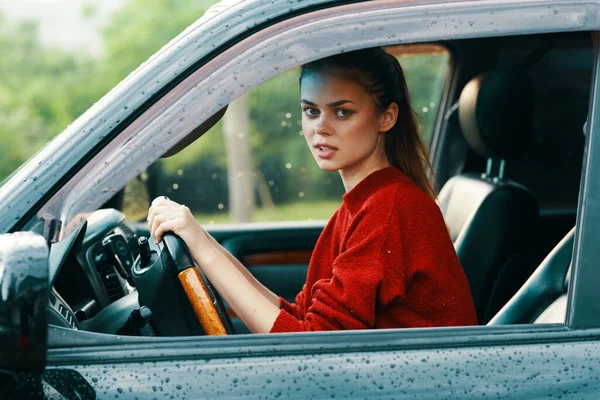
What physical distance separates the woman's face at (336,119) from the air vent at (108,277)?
2.18 ft

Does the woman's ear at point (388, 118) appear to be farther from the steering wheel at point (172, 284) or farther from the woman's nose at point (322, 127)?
the steering wheel at point (172, 284)

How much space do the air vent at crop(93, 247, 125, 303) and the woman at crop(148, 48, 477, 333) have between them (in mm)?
485

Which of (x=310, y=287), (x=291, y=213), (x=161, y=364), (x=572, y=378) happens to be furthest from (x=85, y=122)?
(x=291, y=213)

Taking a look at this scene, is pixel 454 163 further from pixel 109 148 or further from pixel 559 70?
pixel 109 148

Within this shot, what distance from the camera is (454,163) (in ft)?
11.6

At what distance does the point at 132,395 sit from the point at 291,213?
5.36m

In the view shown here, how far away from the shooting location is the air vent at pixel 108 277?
2.11m

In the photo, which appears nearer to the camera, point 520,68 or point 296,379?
point 296,379

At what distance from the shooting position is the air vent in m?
2.11

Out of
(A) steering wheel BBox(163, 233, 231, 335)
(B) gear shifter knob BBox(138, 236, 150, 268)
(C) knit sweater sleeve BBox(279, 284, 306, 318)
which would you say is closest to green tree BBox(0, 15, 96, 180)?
(C) knit sweater sleeve BBox(279, 284, 306, 318)

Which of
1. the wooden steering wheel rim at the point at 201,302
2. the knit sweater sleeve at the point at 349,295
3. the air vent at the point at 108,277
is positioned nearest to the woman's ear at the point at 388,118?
the knit sweater sleeve at the point at 349,295

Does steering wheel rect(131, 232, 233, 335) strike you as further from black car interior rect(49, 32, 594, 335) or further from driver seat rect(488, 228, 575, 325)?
driver seat rect(488, 228, 575, 325)

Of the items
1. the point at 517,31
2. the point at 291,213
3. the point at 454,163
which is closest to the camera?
the point at 517,31

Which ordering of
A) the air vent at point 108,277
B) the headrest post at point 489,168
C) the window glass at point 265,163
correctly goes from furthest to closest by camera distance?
the window glass at point 265,163 → the headrest post at point 489,168 → the air vent at point 108,277
